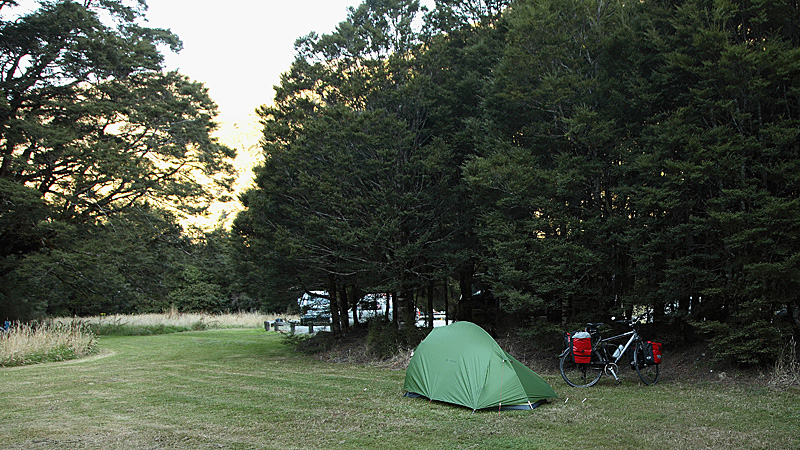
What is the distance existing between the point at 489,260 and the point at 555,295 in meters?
1.61

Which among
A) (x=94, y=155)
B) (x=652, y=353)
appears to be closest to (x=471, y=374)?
(x=652, y=353)

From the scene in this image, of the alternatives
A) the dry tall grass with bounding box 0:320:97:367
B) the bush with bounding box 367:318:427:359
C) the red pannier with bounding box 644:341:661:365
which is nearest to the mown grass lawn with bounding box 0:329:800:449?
the red pannier with bounding box 644:341:661:365

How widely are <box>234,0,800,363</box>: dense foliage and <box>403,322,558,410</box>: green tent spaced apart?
3.10 meters

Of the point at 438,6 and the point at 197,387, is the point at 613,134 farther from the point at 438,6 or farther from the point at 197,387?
the point at 197,387

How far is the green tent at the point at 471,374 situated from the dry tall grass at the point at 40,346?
11488 millimetres

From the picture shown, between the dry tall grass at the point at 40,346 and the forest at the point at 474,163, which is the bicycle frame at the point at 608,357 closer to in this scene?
the forest at the point at 474,163

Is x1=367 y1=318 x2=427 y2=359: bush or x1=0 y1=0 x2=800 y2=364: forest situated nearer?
x1=0 y1=0 x2=800 y2=364: forest

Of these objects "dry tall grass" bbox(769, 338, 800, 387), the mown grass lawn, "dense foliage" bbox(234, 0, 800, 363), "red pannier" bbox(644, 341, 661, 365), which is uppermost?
"dense foliage" bbox(234, 0, 800, 363)

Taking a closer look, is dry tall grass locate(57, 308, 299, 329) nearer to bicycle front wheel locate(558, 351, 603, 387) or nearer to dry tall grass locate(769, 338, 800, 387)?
bicycle front wheel locate(558, 351, 603, 387)

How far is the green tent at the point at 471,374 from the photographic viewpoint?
7.71 m

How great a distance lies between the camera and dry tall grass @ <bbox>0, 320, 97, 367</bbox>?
14.5m

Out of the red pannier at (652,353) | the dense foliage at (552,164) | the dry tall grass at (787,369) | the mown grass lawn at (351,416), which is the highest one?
the dense foliage at (552,164)

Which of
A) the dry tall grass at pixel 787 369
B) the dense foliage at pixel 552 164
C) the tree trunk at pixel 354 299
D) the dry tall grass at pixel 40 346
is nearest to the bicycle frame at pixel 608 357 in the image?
the dense foliage at pixel 552 164

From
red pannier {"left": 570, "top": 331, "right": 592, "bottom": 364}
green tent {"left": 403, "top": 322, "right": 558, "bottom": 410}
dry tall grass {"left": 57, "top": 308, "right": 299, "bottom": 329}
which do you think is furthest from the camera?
dry tall grass {"left": 57, "top": 308, "right": 299, "bottom": 329}
